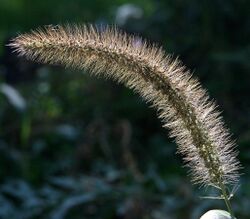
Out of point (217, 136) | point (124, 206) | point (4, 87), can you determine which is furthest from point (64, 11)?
point (217, 136)

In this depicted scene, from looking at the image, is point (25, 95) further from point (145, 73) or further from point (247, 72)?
point (145, 73)

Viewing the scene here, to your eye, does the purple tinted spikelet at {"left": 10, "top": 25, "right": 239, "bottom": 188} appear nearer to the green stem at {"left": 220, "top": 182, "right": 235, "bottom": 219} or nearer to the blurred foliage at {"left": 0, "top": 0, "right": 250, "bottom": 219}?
the green stem at {"left": 220, "top": 182, "right": 235, "bottom": 219}

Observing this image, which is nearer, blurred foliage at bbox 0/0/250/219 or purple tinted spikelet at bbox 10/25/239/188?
purple tinted spikelet at bbox 10/25/239/188

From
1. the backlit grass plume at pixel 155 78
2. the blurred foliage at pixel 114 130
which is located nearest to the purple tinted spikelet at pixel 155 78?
the backlit grass plume at pixel 155 78

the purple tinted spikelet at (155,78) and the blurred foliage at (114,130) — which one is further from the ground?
the blurred foliage at (114,130)

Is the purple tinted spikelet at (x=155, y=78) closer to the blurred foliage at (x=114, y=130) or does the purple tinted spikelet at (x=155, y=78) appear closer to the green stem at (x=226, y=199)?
the green stem at (x=226, y=199)

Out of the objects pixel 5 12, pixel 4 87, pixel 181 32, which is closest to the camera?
pixel 4 87

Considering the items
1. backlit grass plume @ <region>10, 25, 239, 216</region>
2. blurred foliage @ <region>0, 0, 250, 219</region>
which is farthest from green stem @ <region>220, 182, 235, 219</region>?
blurred foliage @ <region>0, 0, 250, 219</region>
